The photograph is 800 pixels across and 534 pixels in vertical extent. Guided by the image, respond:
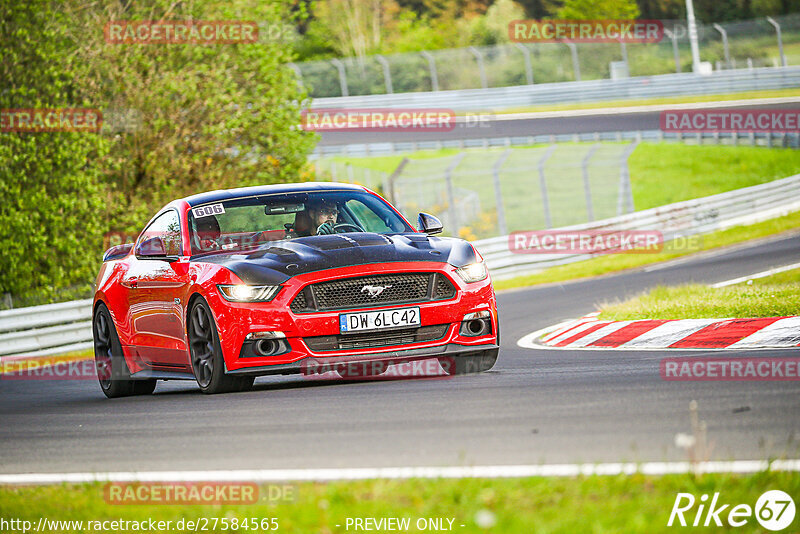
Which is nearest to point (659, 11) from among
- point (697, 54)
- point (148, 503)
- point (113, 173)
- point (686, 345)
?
point (697, 54)

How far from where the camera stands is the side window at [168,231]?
9523 millimetres

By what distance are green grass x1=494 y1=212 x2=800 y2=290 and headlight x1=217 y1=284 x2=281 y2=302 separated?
1421cm

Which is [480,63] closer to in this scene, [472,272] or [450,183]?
[450,183]

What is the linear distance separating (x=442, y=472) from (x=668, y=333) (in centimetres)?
614

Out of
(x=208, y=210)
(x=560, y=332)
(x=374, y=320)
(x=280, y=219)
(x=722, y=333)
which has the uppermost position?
(x=208, y=210)

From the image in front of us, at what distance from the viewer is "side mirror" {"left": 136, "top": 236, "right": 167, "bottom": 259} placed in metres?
9.24

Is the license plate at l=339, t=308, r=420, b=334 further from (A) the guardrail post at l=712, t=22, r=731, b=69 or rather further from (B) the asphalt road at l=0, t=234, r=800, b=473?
(A) the guardrail post at l=712, t=22, r=731, b=69

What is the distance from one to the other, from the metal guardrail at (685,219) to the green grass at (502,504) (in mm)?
18250

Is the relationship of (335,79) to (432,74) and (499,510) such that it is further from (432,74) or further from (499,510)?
(499,510)

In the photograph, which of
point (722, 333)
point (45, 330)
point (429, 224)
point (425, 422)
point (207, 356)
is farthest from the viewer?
point (45, 330)

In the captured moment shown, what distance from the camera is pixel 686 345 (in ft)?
32.7

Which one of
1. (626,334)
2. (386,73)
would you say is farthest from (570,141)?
(626,334)

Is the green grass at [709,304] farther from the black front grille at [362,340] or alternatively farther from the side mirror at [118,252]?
the side mirror at [118,252]

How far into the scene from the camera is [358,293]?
8.23m
